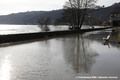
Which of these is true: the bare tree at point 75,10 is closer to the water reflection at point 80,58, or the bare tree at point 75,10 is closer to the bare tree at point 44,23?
the bare tree at point 44,23

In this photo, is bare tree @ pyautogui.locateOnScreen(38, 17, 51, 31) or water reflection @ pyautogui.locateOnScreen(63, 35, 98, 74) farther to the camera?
bare tree @ pyautogui.locateOnScreen(38, 17, 51, 31)

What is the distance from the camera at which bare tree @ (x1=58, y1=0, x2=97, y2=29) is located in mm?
53375

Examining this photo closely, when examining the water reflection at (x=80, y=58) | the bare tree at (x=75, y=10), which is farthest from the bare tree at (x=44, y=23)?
the water reflection at (x=80, y=58)

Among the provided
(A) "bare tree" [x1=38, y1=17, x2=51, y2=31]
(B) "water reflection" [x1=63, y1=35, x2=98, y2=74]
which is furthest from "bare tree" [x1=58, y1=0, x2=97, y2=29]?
(B) "water reflection" [x1=63, y1=35, x2=98, y2=74]

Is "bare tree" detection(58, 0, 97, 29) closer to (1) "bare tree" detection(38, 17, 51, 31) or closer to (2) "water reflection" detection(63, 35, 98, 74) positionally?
(1) "bare tree" detection(38, 17, 51, 31)

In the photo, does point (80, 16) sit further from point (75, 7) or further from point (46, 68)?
point (46, 68)

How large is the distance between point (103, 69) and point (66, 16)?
1812 inches

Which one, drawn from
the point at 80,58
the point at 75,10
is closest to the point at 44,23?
the point at 75,10

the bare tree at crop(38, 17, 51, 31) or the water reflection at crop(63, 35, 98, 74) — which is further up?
the water reflection at crop(63, 35, 98, 74)

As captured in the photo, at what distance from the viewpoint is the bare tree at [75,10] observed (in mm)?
53375

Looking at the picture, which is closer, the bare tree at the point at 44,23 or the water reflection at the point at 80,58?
the water reflection at the point at 80,58

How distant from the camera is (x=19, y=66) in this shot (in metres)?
9.60

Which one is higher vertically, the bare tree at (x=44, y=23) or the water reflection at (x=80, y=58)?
the water reflection at (x=80, y=58)

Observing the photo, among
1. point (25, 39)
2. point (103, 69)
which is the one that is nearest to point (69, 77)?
point (103, 69)
